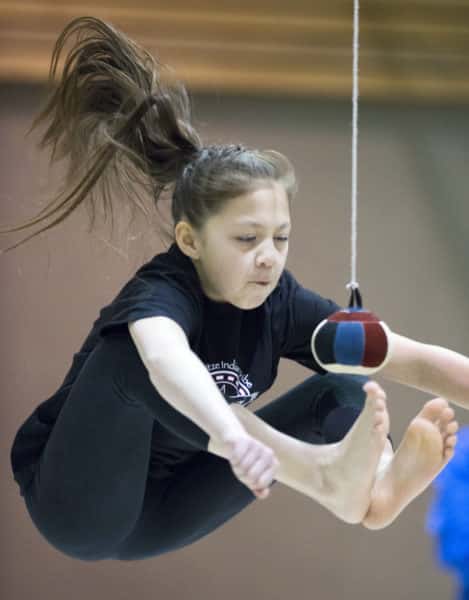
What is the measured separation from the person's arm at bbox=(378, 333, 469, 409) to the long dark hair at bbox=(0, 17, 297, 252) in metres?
0.22

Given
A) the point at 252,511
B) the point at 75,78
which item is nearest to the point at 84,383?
the point at 75,78

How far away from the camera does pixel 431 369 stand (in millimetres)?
1104

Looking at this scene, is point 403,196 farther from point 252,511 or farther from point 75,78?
point 75,78

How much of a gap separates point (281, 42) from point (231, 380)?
1132mm

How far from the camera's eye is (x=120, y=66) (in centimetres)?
123

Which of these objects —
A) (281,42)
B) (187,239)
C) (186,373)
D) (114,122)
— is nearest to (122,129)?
(114,122)

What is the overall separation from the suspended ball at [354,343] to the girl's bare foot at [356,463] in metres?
0.04

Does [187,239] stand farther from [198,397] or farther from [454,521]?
[454,521]

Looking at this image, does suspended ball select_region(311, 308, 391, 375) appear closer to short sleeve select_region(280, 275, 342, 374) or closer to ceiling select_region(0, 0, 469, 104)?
short sleeve select_region(280, 275, 342, 374)

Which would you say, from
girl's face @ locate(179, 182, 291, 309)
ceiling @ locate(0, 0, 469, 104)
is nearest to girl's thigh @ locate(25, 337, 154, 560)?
girl's face @ locate(179, 182, 291, 309)

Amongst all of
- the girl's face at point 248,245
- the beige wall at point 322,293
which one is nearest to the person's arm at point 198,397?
the girl's face at point 248,245

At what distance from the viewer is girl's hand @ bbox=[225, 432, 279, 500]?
2.39 ft

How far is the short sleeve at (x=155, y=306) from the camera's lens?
0.95 meters

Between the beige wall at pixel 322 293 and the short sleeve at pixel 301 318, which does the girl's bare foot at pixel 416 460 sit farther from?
the beige wall at pixel 322 293
